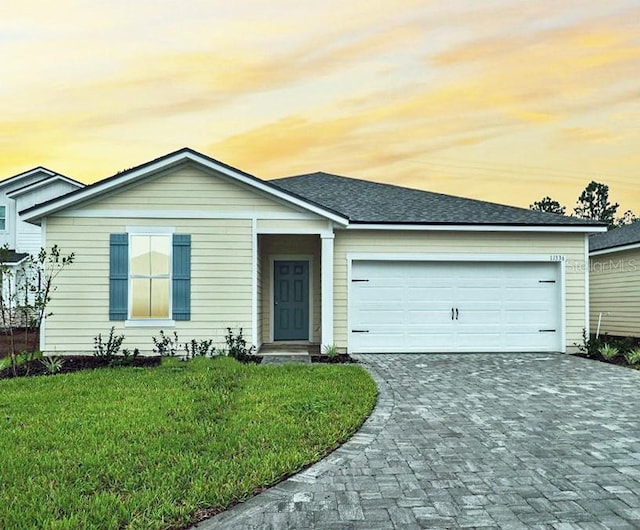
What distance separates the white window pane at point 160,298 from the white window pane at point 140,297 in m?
0.10

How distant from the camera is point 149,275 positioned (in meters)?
10.8

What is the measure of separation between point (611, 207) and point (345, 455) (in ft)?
183

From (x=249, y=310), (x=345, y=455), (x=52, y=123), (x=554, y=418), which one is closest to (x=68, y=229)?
(x=249, y=310)

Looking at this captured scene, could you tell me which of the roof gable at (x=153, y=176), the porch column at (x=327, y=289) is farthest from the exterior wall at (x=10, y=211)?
the porch column at (x=327, y=289)

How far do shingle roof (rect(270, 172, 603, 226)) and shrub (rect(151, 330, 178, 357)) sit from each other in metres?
4.50

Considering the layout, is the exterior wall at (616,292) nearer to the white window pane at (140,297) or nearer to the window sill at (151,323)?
the window sill at (151,323)

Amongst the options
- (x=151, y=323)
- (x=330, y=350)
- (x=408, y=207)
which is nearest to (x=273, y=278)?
(x=330, y=350)

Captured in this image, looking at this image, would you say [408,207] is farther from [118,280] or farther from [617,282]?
[617,282]

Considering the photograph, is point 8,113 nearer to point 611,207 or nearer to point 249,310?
point 249,310

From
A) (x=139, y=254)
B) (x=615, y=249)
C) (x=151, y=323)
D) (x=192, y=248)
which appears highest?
(x=615, y=249)

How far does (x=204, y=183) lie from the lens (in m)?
11.1

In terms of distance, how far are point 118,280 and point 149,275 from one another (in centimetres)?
65

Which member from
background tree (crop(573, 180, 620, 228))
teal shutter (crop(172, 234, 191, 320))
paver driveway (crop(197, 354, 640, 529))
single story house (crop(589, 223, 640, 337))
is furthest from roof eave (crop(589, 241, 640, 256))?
background tree (crop(573, 180, 620, 228))

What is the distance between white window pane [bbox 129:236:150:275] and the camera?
1084 cm
